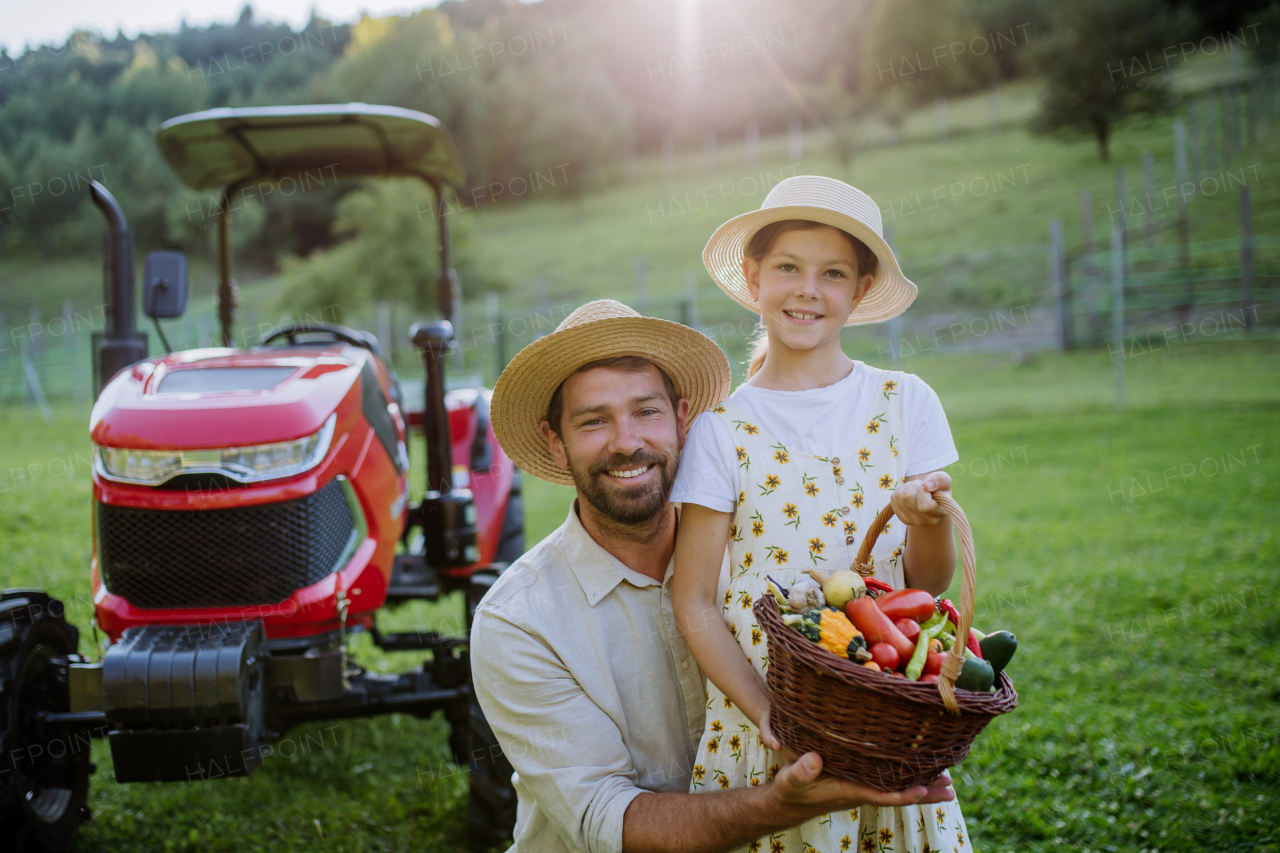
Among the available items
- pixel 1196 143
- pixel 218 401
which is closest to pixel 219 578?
pixel 218 401

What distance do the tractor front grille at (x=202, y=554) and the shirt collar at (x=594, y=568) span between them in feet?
3.56

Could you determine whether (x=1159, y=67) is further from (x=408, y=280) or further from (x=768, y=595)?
(x=768, y=595)

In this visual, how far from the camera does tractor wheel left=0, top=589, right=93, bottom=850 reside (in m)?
2.60

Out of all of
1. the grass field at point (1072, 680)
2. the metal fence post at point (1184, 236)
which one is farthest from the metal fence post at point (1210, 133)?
the grass field at point (1072, 680)

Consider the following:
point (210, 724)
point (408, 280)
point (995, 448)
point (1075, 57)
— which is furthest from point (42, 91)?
point (1075, 57)

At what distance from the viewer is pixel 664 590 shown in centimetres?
202

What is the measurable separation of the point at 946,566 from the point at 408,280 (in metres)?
20.0

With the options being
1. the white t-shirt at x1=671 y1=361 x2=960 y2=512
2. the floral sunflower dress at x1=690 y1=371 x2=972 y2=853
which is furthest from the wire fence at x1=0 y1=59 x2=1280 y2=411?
the floral sunflower dress at x1=690 y1=371 x2=972 y2=853

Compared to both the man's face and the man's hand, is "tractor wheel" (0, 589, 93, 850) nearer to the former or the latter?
the man's face

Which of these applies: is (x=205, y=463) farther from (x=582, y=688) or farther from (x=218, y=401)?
(x=582, y=688)

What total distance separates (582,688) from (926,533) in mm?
777

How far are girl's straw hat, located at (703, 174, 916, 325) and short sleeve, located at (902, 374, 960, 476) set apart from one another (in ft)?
1.08

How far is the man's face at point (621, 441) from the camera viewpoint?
195cm

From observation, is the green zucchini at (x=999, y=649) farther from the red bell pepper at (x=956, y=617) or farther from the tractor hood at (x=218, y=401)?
the tractor hood at (x=218, y=401)
